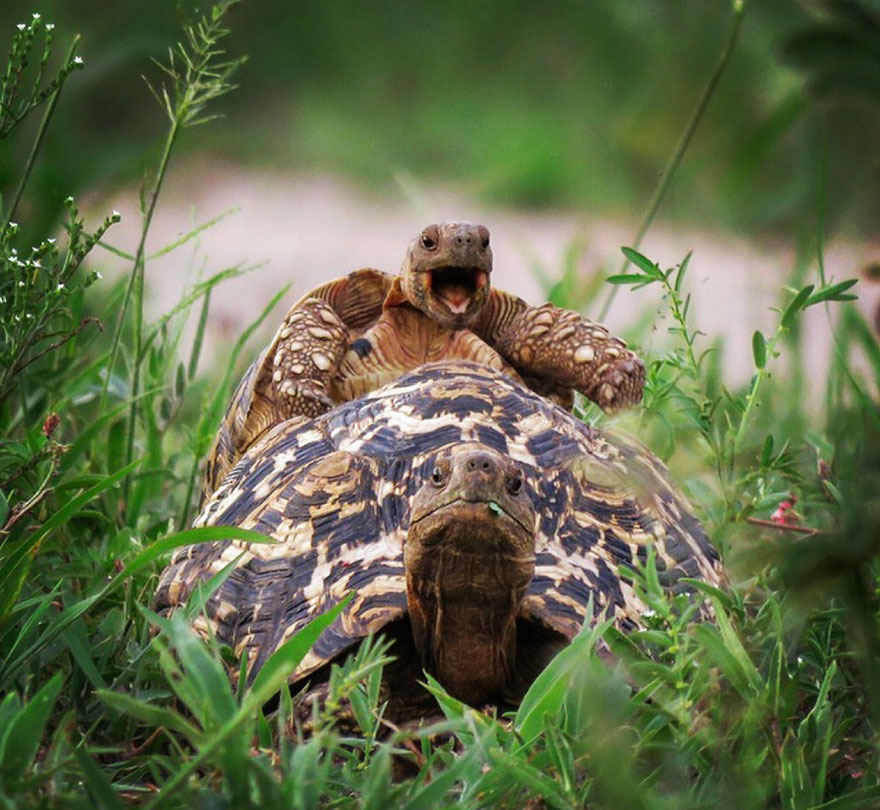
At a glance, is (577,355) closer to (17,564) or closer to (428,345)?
(428,345)

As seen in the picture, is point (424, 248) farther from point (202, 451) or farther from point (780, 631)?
point (780, 631)

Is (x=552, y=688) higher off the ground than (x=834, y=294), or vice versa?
(x=834, y=294)

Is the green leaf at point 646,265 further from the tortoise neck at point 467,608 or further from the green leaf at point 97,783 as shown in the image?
the green leaf at point 97,783

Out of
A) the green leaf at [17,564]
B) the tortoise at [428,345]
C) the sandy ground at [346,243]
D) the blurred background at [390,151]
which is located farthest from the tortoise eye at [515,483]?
the sandy ground at [346,243]

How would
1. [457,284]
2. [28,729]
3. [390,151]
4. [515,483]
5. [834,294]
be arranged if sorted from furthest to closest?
[390,151] < [457,284] < [834,294] < [515,483] < [28,729]

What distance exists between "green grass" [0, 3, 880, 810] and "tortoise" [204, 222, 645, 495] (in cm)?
12

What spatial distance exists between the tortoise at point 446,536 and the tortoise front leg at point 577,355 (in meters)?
0.21

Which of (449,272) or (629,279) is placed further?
(449,272)

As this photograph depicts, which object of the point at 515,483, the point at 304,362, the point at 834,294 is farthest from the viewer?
the point at 304,362

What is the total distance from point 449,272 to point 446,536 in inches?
34.6

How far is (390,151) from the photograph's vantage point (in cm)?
975

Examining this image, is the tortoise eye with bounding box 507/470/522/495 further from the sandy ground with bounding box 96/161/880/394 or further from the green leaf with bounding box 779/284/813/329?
the sandy ground with bounding box 96/161/880/394

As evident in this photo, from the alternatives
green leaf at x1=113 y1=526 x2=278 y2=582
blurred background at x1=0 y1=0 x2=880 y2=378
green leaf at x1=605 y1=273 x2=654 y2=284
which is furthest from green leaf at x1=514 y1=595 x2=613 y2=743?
blurred background at x1=0 y1=0 x2=880 y2=378

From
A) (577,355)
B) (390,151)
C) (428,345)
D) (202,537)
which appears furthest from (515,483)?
(390,151)
